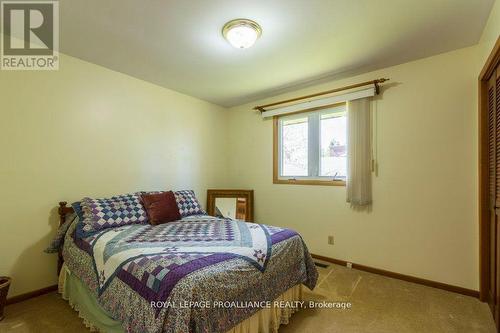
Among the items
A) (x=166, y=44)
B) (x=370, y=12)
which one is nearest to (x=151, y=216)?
(x=166, y=44)

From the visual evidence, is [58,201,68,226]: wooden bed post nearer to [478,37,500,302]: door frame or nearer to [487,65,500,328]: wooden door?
[487,65,500,328]: wooden door

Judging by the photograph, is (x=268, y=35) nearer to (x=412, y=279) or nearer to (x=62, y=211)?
(x=62, y=211)

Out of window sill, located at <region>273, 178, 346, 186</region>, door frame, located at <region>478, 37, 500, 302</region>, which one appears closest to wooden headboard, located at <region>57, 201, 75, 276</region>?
window sill, located at <region>273, 178, 346, 186</region>

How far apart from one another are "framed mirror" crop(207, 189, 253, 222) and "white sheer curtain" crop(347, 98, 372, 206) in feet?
5.14

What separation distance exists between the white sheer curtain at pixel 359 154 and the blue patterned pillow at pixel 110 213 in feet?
7.93

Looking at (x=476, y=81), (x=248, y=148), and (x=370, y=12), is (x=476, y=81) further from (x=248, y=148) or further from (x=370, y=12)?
(x=248, y=148)

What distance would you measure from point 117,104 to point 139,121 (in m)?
0.32

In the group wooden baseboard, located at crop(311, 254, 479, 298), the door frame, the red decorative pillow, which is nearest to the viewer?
the door frame

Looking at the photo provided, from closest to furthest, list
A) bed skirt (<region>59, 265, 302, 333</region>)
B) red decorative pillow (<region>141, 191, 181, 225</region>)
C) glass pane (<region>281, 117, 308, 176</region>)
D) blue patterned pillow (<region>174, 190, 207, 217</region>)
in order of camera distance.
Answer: bed skirt (<region>59, 265, 302, 333</region>) < red decorative pillow (<region>141, 191, 181, 225</region>) < blue patterned pillow (<region>174, 190, 207, 217</region>) < glass pane (<region>281, 117, 308, 176</region>)

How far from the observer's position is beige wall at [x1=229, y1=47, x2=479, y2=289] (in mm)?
2293

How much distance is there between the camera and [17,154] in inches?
85.4

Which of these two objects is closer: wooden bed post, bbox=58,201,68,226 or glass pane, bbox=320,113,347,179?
wooden bed post, bbox=58,201,68,226

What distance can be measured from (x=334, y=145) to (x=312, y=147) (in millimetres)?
312

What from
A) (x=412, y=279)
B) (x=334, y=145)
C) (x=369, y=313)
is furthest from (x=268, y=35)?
(x=412, y=279)
